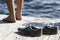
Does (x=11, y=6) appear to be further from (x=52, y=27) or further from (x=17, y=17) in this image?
(x=52, y=27)

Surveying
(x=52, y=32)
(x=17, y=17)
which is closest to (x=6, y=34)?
(x=52, y=32)

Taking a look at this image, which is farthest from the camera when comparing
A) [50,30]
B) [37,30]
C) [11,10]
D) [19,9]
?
[19,9]

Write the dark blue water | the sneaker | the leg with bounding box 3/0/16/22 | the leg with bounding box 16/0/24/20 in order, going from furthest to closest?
the dark blue water, the leg with bounding box 16/0/24/20, the leg with bounding box 3/0/16/22, the sneaker

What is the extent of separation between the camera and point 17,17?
3863 mm

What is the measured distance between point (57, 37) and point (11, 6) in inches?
38.3

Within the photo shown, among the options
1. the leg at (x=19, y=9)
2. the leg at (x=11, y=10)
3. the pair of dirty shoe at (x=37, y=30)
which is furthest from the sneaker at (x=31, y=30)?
the leg at (x=19, y=9)

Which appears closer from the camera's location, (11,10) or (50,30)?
(50,30)

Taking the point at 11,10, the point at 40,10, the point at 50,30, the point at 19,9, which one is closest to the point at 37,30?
the point at 50,30

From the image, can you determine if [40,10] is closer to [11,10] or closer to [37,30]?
[11,10]

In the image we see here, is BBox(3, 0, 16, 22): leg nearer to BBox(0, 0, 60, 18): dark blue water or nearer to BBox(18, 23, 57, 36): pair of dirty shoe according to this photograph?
BBox(18, 23, 57, 36): pair of dirty shoe

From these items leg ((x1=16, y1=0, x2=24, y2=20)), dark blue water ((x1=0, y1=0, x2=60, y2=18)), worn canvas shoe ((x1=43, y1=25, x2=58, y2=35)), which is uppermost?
leg ((x1=16, y1=0, x2=24, y2=20))

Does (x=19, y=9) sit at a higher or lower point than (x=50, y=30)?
higher

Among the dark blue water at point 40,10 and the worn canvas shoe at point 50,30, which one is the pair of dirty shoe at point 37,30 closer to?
the worn canvas shoe at point 50,30

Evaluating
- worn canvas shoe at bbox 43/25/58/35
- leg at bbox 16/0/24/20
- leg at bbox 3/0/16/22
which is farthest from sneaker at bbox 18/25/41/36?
leg at bbox 16/0/24/20
